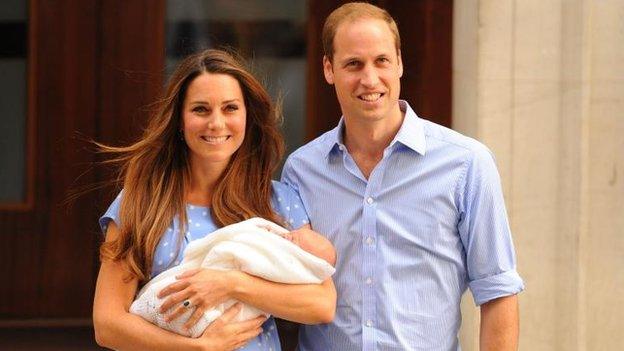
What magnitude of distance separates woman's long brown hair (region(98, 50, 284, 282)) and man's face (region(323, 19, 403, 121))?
25cm

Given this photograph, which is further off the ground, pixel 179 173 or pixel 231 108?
pixel 231 108

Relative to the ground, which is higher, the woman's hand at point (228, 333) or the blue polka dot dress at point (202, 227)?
the blue polka dot dress at point (202, 227)

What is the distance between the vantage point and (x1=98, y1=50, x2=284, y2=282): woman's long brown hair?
3023 mm

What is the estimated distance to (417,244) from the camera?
3102 mm

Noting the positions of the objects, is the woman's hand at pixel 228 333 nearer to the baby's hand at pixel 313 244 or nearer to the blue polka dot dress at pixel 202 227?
the blue polka dot dress at pixel 202 227

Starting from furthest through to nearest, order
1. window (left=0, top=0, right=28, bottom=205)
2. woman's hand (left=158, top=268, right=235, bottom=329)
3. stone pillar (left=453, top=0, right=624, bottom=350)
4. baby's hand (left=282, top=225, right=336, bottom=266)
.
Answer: window (left=0, top=0, right=28, bottom=205), stone pillar (left=453, top=0, right=624, bottom=350), baby's hand (left=282, top=225, right=336, bottom=266), woman's hand (left=158, top=268, right=235, bottom=329)

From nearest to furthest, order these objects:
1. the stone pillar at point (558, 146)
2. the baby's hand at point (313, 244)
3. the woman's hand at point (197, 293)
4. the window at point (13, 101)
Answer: the woman's hand at point (197, 293) < the baby's hand at point (313, 244) < the stone pillar at point (558, 146) < the window at point (13, 101)

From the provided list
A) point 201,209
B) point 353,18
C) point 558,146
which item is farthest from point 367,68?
point 558,146

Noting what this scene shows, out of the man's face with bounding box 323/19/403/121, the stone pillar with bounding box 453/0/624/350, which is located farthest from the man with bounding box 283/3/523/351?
the stone pillar with bounding box 453/0/624/350

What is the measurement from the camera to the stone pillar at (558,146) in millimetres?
4766

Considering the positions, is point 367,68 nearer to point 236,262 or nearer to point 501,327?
point 236,262

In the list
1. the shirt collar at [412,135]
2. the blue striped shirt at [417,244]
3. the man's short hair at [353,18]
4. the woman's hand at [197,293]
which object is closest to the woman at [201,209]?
the woman's hand at [197,293]

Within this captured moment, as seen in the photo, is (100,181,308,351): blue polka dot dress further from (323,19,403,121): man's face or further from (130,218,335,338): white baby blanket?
(323,19,403,121): man's face

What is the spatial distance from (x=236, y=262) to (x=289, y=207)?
0.33 meters
